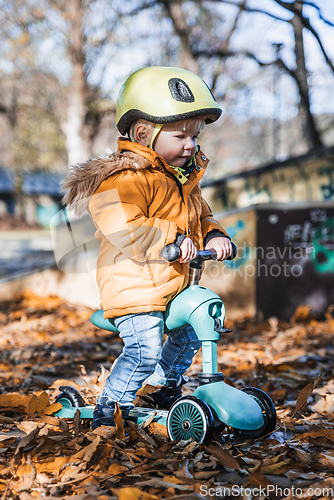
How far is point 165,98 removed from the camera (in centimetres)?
216

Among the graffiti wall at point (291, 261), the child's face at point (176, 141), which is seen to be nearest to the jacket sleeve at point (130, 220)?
the child's face at point (176, 141)

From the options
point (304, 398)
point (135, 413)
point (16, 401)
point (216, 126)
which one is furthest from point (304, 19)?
point (216, 126)

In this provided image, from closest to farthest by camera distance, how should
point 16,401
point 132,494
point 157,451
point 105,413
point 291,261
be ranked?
1. point 132,494
2. point 157,451
3. point 105,413
4. point 16,401
5. point 291,261

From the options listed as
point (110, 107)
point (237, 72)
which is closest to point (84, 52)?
point (110, 107)

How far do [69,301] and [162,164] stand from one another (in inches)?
166

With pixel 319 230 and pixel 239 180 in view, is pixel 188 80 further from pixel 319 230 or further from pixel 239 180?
pixel 239 180

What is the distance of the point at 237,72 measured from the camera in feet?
48.1

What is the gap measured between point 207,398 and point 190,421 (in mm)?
127

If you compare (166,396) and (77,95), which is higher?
(77,95)

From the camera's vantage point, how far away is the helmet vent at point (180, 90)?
7.07ft

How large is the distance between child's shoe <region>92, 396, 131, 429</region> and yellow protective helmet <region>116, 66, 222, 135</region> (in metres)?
1.40

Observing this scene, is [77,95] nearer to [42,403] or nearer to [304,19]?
[304,19]

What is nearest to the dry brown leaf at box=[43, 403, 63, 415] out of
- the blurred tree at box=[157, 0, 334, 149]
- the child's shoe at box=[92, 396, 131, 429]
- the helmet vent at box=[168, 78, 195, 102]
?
the child's shoe at box=[92, 396, 131, 429]

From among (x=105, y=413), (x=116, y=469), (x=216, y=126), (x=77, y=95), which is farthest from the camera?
(x=216, y=126)
